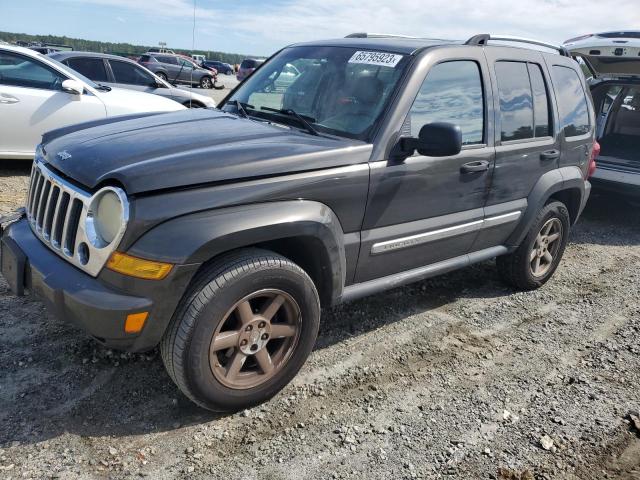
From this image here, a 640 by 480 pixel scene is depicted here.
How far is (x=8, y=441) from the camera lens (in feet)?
8.31

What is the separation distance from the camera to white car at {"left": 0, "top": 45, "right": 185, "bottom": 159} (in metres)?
6.68

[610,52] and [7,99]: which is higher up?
[610,52]

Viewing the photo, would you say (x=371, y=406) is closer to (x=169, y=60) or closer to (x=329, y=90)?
(x=329, y=90)

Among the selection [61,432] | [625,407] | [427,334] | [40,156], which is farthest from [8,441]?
[625,407]

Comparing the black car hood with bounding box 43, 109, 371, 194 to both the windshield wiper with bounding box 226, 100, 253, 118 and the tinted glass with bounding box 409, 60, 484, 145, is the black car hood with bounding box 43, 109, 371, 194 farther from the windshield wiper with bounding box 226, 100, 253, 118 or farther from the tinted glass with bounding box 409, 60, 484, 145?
the tinted glass with bounding box 409, 60, 484, 145

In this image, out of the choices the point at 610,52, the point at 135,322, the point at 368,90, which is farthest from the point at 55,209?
the point at 610,52

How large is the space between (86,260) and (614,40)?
6.05 m

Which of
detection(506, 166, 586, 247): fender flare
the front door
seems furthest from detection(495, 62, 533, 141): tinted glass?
detection(506, 166, 586, 247): fender flare

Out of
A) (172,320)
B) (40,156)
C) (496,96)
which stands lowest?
(172,320)

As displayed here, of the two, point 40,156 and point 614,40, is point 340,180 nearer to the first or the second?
point 40,156

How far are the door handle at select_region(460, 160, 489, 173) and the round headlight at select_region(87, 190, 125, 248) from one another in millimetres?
2136

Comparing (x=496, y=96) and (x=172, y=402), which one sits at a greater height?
(x=496, y=96)

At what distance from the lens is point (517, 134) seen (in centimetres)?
398

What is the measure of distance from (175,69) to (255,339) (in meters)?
27.3
